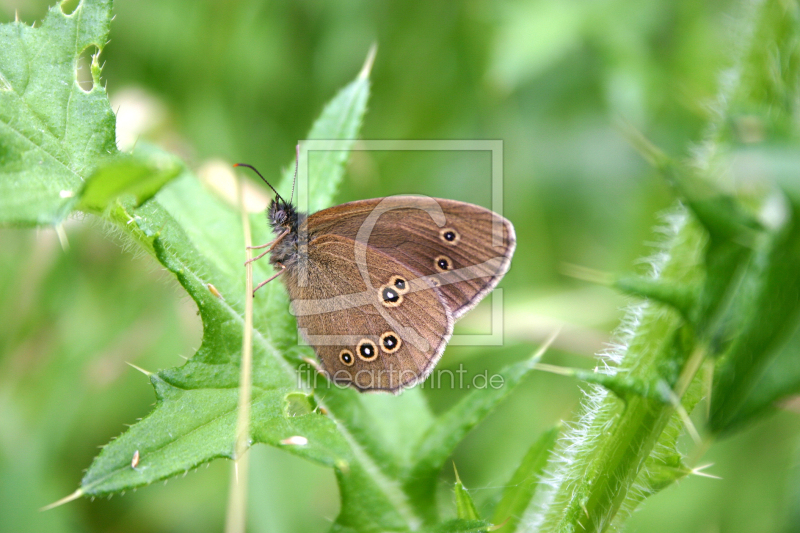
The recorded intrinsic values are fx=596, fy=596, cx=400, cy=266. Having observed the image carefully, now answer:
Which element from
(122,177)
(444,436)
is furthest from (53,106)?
(444,436)

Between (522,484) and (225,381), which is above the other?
(225,381)

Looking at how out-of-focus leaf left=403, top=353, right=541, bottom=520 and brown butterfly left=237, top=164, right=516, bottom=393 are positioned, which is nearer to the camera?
out-of-focus leaf left=403, top=353, right=541, bottom=520

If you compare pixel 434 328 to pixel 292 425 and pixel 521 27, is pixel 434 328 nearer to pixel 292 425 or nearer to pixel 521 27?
pixel 292 425

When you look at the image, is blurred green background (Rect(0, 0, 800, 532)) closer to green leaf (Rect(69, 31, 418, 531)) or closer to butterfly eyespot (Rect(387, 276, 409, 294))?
green leaf (Rect(69, 31, 418, 531))

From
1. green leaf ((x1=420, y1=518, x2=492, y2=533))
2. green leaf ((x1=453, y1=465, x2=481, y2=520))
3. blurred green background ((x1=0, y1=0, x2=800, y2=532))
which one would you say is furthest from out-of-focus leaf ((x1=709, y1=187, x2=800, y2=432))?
blurred green background ((x1=0, y1=0, x2=800, y2=532))

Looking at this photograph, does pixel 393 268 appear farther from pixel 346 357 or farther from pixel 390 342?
pixel 346 357

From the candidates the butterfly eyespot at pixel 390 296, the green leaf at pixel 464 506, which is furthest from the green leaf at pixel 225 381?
the butterfly eyespot at pixel 390 296

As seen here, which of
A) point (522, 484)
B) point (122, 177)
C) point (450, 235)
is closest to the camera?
point (122, 177)
